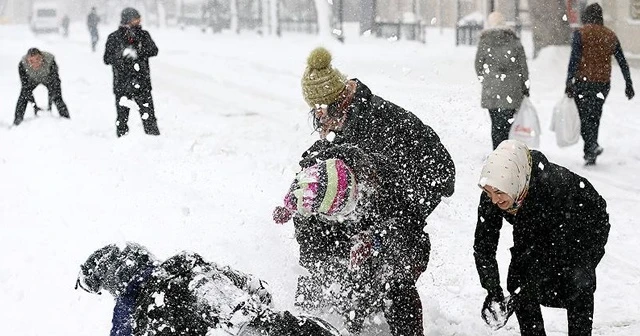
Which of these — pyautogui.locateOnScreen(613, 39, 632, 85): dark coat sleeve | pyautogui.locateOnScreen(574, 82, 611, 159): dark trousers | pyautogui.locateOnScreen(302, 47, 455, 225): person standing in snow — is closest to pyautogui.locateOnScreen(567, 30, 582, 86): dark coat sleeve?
pyautogui.locateOnScreen(574, 82, 611, 159): dark trousers

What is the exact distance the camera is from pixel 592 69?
30.4 ft

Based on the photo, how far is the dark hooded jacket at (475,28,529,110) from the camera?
30.5ft

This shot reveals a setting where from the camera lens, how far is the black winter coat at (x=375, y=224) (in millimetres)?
3623

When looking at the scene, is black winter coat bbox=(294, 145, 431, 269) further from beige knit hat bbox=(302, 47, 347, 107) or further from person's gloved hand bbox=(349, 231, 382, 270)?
beige knit hat bbox=(302, 47, 347, 107)

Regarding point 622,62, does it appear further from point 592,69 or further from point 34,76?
point 34,76

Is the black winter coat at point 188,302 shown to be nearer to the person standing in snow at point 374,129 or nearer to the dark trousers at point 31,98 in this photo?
the person standing in snow at point 374,129

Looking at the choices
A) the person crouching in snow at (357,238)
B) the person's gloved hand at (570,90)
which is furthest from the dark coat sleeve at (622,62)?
the person crouching in snow at (357,238)

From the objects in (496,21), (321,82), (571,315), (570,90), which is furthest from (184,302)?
(496,21)

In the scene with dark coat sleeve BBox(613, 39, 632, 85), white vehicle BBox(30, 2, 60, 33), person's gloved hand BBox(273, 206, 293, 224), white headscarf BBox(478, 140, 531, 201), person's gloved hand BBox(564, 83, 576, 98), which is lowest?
person's gloved hand BBox(273, 206, 293, 224)

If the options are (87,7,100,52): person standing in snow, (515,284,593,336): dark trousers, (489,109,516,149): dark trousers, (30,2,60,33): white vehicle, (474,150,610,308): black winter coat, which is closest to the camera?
(474,150,610,308): black winter coat

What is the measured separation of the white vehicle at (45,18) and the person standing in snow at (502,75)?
40.0 metres

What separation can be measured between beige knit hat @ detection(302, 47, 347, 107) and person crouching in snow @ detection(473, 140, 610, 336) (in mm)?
870

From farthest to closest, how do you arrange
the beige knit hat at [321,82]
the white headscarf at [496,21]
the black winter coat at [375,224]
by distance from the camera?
1. the white headscarf at [496,21]
2. the beige knit hat at [321,82]
3. the black winter coat at [375,224]

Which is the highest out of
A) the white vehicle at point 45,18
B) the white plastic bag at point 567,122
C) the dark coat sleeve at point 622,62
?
the white vehicle at point 45,18
